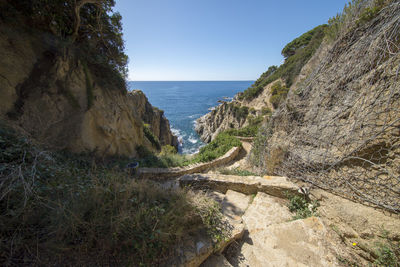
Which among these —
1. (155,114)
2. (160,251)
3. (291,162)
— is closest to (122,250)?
(160,251)

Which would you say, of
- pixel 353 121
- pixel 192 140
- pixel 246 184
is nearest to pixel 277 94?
pixel 192 140

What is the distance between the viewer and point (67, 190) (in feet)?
6.33

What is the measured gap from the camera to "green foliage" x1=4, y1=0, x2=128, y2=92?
4598 millimetres

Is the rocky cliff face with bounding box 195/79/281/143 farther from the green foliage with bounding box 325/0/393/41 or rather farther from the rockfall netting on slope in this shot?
the rockfall netting on slope

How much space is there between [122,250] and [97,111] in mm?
6125

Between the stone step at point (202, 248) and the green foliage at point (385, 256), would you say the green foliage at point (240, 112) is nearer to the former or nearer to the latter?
the green foliage at point (385, 256)

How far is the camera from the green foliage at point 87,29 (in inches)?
181

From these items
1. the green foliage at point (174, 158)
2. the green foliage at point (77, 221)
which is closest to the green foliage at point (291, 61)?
the green foliage at point (174, 158)

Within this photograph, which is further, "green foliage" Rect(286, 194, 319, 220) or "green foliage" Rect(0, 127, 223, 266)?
"green foliage" Rect(286, 194, 319, 220)

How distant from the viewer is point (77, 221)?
5.28 feet

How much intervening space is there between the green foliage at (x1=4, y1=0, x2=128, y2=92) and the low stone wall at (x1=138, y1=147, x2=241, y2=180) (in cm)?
455

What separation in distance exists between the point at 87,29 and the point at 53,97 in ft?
10.5

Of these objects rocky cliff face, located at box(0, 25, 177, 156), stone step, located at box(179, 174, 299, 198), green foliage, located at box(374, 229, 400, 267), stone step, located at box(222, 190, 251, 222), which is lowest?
stone step, located at box(222, 190, 251, 222)

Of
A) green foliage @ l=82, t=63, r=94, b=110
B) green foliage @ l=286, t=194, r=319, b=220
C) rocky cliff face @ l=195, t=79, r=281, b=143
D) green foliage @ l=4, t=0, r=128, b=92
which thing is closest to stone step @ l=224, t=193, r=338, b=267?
green foliage @ l=286, t=194, r=319, b=220
